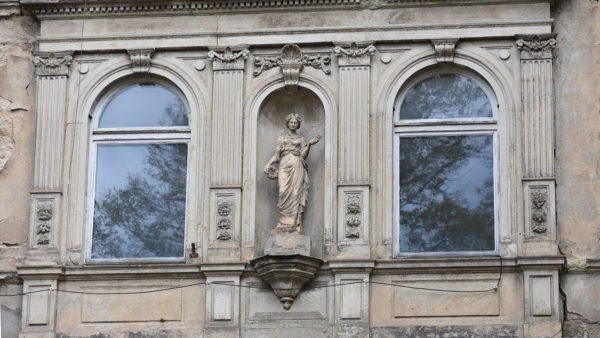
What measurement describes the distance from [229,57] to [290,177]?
1.93m

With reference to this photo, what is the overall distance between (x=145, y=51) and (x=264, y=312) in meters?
3.96

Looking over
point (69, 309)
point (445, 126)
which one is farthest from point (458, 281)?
point (69, 309)

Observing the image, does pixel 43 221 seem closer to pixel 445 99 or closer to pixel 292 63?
pixel 292 63

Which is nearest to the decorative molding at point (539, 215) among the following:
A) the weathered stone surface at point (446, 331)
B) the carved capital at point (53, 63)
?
the weathered stone surface at point (446, 331)

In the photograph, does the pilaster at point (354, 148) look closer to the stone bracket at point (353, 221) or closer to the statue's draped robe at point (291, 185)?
the stone bracket at point (353, 221)

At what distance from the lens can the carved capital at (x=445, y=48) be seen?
2002cm

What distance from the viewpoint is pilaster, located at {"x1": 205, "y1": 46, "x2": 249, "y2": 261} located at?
19.6 meters

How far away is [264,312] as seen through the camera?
19.4 m

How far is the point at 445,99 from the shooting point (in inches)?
797

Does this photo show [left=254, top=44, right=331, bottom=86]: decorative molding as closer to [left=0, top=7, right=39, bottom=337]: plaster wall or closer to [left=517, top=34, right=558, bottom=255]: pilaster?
[left=517, top=34, right=558, bottom=255]: pilaster

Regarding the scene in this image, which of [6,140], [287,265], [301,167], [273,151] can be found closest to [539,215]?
[301,167]

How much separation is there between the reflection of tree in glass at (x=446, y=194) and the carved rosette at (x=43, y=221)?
183 inches

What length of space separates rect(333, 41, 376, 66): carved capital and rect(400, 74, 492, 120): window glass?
2.49 feet

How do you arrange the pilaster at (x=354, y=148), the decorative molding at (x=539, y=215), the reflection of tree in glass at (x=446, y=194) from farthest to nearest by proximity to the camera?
the reflection of tree in glass at (x=446, y=194) → the pilaster at (x=354, y=148) → the decorative molding at (x=539, y=215)
